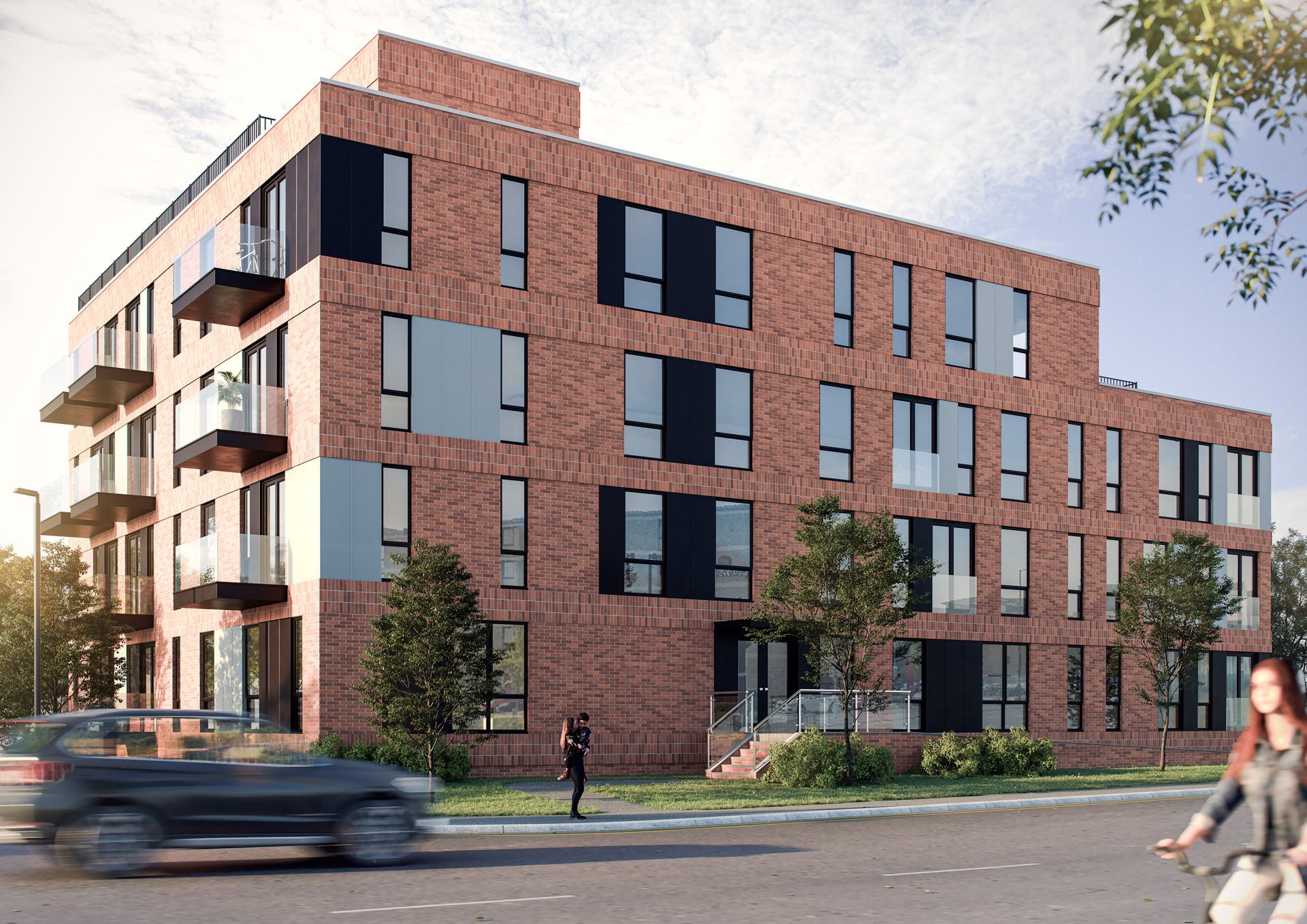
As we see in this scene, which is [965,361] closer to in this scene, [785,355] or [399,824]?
[785,355]

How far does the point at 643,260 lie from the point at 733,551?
7035 mm

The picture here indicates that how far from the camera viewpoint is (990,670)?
35719 mm

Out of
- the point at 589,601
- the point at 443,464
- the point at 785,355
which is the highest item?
the point at 785,355

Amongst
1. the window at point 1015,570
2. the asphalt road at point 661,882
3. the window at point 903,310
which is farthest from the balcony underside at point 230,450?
the window at point 1015,570

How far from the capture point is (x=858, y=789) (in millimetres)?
26266

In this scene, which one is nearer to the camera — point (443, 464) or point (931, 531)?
point (443, 464)

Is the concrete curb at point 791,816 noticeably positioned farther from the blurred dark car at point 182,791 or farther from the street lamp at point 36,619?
the street lamp at point 36,619

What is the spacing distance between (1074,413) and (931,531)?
6577 millimetres

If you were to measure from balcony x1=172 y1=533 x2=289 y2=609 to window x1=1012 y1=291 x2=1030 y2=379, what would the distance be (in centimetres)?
2054

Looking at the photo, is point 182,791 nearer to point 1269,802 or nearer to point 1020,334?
point 1269,802

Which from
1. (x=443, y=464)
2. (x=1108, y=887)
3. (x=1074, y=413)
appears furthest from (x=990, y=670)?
(x=1108, y=887)

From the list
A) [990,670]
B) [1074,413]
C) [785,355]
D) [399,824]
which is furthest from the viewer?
[1074,413]

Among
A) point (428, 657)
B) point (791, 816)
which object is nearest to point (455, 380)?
point (428, 657)

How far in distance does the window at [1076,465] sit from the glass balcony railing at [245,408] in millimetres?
21767
